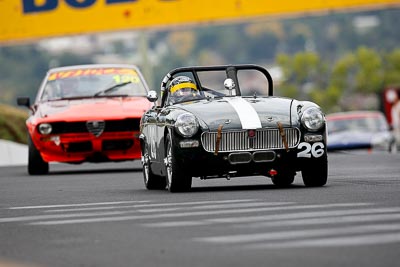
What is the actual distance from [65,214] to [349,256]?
15.9 ft

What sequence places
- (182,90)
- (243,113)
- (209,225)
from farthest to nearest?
(182,90)
(243,113)
(209,225)

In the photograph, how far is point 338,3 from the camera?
1683 inches

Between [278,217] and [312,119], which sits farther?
[312,119]

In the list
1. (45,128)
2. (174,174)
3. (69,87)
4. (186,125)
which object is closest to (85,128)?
(45,128)

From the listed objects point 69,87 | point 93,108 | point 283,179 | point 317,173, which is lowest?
point 93,108

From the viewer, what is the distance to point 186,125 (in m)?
14.8

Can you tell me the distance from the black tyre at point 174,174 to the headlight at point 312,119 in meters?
1.25

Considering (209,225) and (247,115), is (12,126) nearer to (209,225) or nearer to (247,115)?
(247,115)

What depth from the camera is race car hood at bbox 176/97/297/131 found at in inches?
580

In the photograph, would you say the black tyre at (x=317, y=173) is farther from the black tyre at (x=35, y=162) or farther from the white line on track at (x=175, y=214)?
the black tyre at (x=35, y=162)

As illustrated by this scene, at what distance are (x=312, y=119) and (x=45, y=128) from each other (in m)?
7.88

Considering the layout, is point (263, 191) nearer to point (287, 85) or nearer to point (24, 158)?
point (24, 158)

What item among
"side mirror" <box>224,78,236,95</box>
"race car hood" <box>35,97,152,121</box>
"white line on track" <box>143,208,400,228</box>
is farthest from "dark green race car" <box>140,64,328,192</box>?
"race car hood" <box>35,97,152,121</box>

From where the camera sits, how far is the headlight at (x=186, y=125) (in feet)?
48.3
